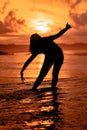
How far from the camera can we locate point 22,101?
1141cm

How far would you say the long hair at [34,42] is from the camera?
1341 centimetres

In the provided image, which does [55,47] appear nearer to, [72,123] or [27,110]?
[27,110]

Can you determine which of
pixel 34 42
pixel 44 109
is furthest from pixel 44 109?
pixel 34 42

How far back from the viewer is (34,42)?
13.5 m

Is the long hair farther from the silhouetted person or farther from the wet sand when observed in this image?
the wet sand

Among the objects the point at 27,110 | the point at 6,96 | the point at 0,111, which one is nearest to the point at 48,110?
the point at 27,110

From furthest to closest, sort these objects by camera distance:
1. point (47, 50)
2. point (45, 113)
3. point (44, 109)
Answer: point (47, 50) → point (44, 109) → point (45, 113)

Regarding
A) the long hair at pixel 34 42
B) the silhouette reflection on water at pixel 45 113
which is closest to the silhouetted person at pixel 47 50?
the long hair at pixel 34 42

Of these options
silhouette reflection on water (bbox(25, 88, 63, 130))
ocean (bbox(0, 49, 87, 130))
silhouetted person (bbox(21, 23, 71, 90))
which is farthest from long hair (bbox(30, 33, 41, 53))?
silhouette reflection on water (bbox(25, 88, 63, 130))

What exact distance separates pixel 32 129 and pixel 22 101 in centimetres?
372

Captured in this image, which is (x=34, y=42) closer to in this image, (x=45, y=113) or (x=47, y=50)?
(x=47, y=50)

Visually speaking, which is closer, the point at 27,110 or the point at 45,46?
the point at 27,110

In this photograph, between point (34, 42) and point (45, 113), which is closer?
point (45, 113)

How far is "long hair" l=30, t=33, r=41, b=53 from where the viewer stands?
13.4m
